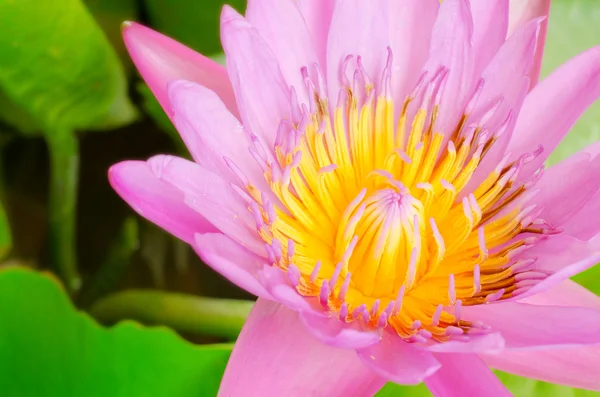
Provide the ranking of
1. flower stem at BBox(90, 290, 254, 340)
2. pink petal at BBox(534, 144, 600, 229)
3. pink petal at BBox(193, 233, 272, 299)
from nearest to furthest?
pink petal at BBox(193, 233, 272, 299) → pink petal at BBox(534, 144, 600, 229) → flower stem at BBox(90, 290, 254, 340)

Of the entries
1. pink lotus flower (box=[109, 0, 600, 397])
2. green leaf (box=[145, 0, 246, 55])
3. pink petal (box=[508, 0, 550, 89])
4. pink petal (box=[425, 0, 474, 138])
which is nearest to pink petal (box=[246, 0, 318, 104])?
pink lotus flower (box=[109, 0, 600, 397])

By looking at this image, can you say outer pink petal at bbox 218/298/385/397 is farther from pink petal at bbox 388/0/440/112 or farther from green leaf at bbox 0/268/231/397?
pink petal at bbox 388/0/440/112

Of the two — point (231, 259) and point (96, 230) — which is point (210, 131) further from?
point (96, 230)

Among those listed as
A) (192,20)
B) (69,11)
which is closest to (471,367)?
(69,11)

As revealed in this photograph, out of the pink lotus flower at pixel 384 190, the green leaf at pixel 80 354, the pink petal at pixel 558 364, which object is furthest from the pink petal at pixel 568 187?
A: the green leaf at pixel 80 354

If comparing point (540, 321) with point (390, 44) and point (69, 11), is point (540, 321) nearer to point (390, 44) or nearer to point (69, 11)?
point (390, 44)

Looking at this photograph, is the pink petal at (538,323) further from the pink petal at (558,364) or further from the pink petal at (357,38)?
the pink petal at (357,38)

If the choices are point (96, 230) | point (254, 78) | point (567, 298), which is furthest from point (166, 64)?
point (96, 230)

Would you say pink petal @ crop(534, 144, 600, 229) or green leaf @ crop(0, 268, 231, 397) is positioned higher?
pink petal @ crop(534, 144, 600, 229)
